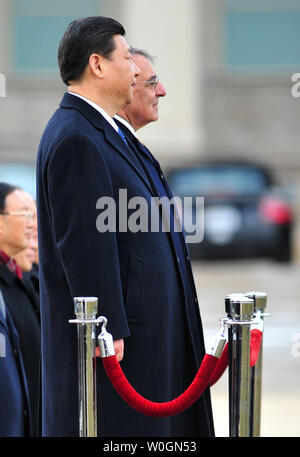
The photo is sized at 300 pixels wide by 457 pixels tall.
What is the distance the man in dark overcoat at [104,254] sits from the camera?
374cm

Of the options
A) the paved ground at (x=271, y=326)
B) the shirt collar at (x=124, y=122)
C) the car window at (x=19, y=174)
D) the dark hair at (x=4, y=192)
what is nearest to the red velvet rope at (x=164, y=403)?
the shirt collar at (x=124, y=122)

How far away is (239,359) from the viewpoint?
3.71 meters

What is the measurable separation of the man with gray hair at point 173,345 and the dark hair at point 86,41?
0.39 metres

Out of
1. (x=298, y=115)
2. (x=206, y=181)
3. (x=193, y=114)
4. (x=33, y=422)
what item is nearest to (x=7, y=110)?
(x=193, y=114)

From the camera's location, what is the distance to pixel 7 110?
23.3m

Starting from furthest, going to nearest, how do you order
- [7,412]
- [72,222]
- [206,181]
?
[206,181] → [7,412] → [72,222]

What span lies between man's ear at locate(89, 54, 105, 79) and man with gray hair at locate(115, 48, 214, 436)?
34cm

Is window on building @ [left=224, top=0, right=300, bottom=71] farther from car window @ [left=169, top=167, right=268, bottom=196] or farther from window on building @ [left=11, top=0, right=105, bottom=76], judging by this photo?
car window @ [left=169, top=167, right=268, bottom=196]

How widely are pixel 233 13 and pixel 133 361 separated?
20.2 meters

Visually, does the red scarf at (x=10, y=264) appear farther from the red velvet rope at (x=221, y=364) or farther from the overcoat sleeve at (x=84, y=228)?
the red velvet rope at (x=221, y=364)

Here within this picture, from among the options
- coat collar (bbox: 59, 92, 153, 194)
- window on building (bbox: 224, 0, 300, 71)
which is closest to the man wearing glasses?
coat collar (bbox: 59, 92, 153, 194)

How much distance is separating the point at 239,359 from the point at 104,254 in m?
0.59

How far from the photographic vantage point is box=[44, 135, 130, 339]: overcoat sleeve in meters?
3.72
